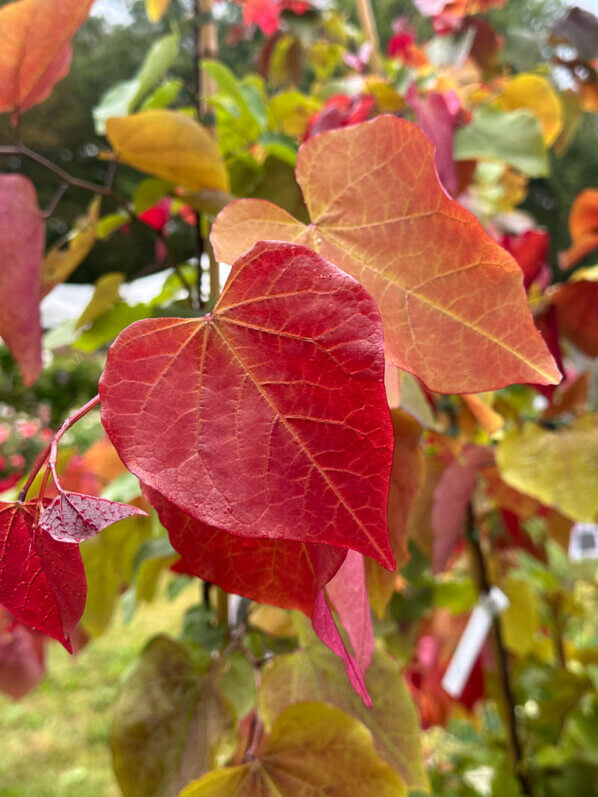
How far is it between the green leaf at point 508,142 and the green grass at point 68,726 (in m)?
1.09

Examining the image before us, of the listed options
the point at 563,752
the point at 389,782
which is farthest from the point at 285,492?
the point at 563,752

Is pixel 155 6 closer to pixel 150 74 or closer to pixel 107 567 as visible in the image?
pixel 150 74

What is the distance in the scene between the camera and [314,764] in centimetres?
23

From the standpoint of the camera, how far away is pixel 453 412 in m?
0.52

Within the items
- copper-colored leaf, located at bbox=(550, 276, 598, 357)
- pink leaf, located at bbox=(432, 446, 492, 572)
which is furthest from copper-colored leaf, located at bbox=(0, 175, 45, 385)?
copper-colored leaf, located at bbox=(550, 276, 598, 357)

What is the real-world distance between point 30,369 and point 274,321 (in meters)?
0.15

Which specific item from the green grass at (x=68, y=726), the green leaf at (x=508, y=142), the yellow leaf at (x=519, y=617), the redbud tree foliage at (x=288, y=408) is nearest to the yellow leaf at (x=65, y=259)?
the redbud tree foliage at (x=288, y=408)

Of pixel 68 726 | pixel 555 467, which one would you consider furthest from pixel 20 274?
pixel 68 726

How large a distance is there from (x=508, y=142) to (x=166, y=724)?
0.37 metres

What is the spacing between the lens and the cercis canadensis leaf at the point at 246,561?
0.17 meters

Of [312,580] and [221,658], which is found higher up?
[312,580]

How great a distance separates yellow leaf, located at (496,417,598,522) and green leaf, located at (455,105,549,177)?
0.52 feet

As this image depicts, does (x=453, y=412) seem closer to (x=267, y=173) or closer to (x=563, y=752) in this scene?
(x=267, y=173)

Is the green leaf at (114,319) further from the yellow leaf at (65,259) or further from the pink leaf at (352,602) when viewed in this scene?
the pink leaf at (352,602)
